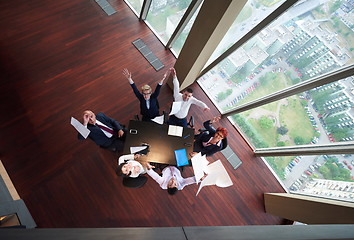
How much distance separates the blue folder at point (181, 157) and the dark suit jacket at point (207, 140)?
0.41m

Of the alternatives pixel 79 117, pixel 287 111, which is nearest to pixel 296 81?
pixel 287 111

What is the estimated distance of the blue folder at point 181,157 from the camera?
9.98ft

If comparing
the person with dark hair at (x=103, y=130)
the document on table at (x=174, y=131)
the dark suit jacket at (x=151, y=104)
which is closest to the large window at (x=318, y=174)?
the document on table at (x=174, y=131)

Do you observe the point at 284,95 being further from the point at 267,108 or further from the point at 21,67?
the point at 21,67

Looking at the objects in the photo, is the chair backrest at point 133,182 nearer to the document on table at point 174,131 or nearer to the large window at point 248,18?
the document on table at point 174,131

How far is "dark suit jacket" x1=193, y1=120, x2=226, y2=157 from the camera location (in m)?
3.29

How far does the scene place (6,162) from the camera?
3570 millimetres

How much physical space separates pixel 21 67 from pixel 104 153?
2.66 m

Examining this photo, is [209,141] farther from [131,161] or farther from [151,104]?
[131,161]

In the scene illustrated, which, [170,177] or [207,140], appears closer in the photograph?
[170,177]

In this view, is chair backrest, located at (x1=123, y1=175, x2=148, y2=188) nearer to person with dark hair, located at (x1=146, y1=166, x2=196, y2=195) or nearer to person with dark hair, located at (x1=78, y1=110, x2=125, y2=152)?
person with dark hair, located at (x1=146, y1=166, x2=196, y2=195)

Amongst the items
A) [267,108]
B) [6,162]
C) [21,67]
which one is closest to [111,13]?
[21,67]

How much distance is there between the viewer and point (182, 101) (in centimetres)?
348

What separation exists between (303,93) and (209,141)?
62.0 inches
